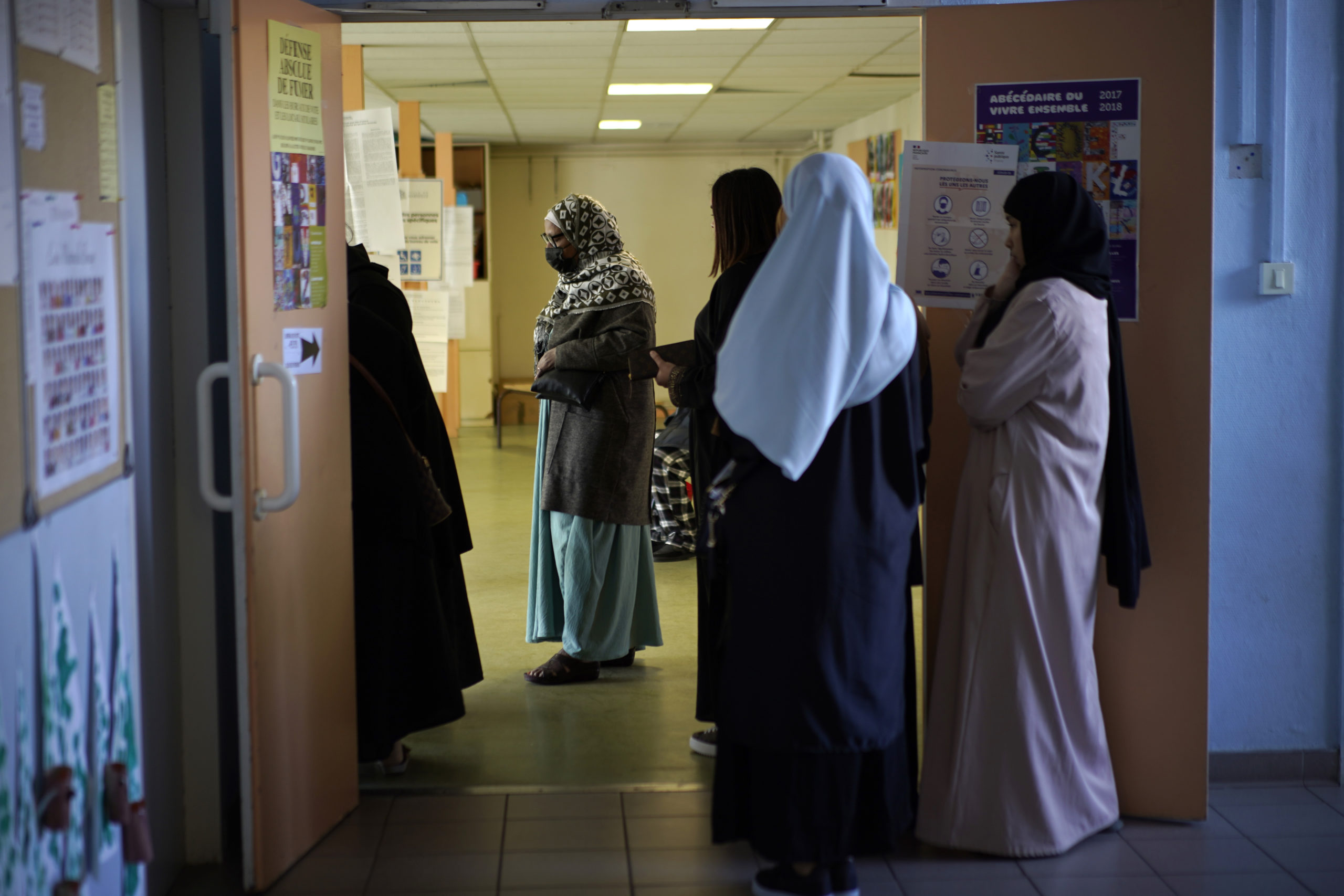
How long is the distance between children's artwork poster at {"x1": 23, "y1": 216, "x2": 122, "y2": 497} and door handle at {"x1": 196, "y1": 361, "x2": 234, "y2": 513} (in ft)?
0.55

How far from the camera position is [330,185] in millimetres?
2807

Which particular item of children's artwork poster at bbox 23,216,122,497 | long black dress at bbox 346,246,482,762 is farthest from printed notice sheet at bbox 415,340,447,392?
children's artwork poster at bbox 23,216,122,497

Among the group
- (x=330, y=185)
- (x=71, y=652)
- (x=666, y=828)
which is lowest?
(x=666, y=828)

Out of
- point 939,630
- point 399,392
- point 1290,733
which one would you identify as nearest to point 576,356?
point 399,392

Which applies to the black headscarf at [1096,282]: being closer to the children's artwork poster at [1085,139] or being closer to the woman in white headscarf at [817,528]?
the children's artwork poster at [1085,139]

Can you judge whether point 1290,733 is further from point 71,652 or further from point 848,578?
point 71,652

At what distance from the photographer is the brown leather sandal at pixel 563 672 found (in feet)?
13.5

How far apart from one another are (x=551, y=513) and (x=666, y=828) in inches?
53.1

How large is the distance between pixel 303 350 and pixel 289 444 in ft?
1.01

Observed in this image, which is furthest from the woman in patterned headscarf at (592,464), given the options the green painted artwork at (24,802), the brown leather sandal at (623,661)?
the green painted artwork at (24,802)

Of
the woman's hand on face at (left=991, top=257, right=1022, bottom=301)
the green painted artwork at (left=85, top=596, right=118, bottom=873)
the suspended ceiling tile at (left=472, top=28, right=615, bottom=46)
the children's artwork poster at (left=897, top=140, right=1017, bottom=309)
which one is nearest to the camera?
the green painted artwork at (left=85, top=596, right=118, bottom=873)

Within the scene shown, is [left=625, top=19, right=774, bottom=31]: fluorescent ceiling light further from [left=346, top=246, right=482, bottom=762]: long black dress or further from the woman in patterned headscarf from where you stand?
[left=346, top=246, right=482, bottom=762]: long black dress

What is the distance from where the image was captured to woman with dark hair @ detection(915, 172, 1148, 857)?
2.65 meters

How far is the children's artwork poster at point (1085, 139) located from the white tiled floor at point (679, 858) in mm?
1291
